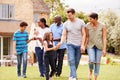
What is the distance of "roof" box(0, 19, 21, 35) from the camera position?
48875mm

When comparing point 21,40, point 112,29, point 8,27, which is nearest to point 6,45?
point 8,27

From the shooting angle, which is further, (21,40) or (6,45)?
(6,45)

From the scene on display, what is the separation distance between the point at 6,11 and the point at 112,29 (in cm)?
1542

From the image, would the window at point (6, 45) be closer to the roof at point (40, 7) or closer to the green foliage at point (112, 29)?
the roof at point (40, 7)

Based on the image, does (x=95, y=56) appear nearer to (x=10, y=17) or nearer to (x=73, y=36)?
(x=73, y=36)

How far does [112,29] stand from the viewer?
60031 mm

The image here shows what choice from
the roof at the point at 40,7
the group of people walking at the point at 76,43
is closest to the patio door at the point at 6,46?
the roof at the point at 40,7

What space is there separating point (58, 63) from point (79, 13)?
53.8m

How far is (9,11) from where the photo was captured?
50594mm

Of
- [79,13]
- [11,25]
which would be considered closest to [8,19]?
[11,25]

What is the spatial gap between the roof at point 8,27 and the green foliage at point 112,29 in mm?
13696

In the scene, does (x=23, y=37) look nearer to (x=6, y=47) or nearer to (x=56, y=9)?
(x=6, y=47)

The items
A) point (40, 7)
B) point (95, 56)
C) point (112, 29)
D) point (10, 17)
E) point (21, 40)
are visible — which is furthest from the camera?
point (112, 29)

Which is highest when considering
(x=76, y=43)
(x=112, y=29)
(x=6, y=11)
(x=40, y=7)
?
(x=40, y=7)
